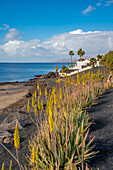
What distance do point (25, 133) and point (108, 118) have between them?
271cm

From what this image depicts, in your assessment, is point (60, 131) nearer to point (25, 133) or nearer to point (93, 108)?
point (25, 133)

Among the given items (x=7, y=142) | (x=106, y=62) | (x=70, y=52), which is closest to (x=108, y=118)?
(x=7, y=142)

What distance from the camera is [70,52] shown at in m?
69.4

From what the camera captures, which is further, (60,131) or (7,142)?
(7,142)

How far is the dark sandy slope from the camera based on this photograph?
117 inches

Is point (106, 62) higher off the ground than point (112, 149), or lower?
higher

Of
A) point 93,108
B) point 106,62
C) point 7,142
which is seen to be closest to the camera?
point 7,142

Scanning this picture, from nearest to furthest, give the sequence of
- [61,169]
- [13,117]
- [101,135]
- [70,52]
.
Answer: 1. [61,169]
2. [101,135]
3. [13,117]
4. [70,52]

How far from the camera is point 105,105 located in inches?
263

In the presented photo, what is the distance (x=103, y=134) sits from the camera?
4.07 metres

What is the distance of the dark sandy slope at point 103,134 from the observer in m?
2.98

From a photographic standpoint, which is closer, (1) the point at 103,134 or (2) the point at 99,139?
(2) the point at 99,139

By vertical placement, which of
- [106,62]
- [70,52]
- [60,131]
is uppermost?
[70,52]

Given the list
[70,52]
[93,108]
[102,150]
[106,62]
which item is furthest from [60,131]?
[70,52]
